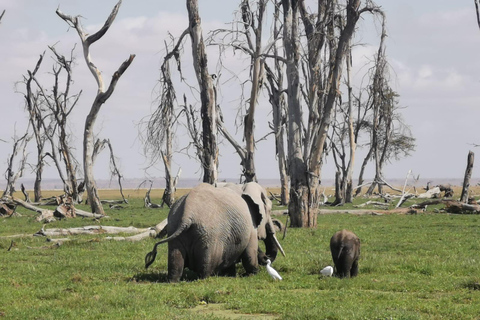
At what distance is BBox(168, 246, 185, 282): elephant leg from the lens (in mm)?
12797

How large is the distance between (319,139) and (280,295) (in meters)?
14.8

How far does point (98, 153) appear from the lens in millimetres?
51375

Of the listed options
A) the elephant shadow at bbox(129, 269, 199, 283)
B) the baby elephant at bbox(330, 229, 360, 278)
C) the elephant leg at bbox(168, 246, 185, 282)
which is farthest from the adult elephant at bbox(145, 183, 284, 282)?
the baby elephant at bbox(330, 229, 360, 278)

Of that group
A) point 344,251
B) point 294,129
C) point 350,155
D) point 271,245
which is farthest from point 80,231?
point 350,155

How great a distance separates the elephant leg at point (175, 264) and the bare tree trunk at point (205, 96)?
1307cm

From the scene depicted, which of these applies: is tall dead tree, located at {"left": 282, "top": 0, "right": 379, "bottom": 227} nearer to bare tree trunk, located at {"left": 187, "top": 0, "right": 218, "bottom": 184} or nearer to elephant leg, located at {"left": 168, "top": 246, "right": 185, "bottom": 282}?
bare tree trunk, located at {"left": 187, "top": 0, "right": 218, "bottom": 184}

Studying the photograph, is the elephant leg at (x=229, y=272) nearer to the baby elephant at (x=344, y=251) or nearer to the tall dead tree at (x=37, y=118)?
the baby elephant at (x=344, y=251)

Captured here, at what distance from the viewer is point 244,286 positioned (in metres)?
12.6

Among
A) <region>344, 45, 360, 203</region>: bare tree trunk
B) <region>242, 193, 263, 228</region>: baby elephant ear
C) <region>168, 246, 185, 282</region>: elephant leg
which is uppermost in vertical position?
<region>344, 45, 360, 203</region>: bare tree trunk

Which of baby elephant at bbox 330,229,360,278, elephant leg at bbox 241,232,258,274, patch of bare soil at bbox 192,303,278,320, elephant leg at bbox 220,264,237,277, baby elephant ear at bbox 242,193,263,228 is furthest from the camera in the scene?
baby elephant ear at bbox 242,193,263,228

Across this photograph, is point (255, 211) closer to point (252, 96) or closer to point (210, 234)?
point (210, 234)

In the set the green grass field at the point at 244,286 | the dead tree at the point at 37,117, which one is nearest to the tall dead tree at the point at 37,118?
the dead tree at the point at 37,117

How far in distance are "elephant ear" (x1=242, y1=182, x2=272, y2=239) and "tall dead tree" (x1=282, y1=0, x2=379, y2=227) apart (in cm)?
1024

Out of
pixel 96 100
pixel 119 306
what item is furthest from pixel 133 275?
pixel 96 100
